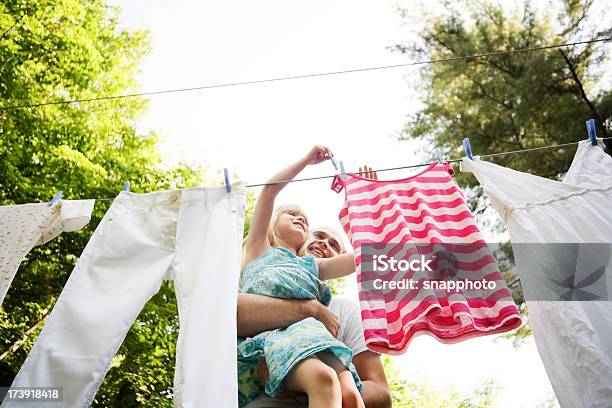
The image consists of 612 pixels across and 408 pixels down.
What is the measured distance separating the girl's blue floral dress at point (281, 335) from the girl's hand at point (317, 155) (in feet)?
1.52

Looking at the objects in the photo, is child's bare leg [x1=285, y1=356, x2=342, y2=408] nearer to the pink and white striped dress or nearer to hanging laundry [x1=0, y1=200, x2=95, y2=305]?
the pink and white striped dress

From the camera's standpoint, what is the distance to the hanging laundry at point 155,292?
66.5 inches

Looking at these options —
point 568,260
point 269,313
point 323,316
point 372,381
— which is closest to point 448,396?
point 372,381

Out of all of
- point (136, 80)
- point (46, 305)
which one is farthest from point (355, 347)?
point (136, 80)

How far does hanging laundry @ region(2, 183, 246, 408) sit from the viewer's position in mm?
1689

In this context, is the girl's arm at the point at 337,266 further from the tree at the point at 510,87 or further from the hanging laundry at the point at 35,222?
the tree at the point at 510,87

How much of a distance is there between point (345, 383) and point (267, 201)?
1.00 m

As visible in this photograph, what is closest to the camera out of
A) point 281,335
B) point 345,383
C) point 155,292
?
point 345,383

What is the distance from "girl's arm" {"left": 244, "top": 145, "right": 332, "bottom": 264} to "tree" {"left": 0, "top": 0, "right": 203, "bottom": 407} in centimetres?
264

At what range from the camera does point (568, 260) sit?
197 cm

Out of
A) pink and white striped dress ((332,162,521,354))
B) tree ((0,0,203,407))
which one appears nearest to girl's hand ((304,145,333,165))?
pink and white striped dress ((332,162,521,354))

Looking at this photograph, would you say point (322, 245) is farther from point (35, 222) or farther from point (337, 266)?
point (35, 222)

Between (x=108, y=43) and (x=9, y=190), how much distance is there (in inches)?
87.1

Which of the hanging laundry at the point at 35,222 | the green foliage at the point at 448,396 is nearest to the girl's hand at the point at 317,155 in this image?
the hanging laundry at the point at 35,222
